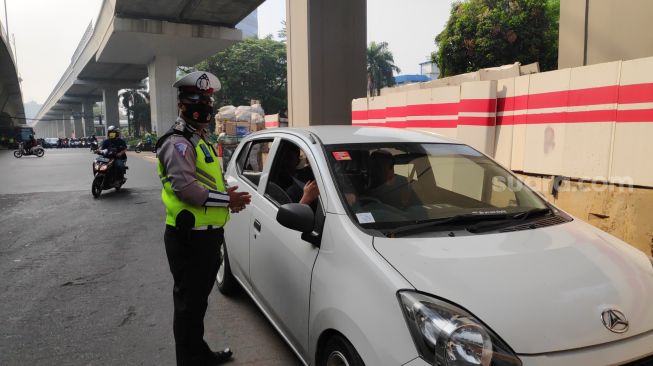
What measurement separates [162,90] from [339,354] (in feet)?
115

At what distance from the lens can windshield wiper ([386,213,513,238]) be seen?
2.43 meters

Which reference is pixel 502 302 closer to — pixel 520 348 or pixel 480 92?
pixel 520 348

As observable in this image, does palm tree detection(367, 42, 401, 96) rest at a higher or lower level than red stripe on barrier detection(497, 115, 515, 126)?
higher

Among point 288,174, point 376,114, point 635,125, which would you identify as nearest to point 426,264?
point 288,174

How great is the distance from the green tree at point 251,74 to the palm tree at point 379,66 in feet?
37.4

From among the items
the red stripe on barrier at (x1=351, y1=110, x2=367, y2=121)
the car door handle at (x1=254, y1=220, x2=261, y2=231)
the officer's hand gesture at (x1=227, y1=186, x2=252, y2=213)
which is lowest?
the car door handle at (x1=254, y1=220, x2=261, y2=231)

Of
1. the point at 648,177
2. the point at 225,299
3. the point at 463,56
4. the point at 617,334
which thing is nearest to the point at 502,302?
the point at 617,334

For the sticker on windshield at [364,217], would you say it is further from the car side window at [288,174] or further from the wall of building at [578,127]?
the wall of building at [578,127]

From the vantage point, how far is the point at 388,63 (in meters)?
56.2

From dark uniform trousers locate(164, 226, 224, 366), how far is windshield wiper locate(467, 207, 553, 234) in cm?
149

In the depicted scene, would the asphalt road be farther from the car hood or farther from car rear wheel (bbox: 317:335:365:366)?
the car hood

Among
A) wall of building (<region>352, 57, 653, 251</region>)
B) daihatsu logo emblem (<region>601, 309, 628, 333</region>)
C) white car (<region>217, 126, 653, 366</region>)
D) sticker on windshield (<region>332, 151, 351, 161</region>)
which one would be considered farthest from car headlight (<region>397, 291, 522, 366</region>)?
wall of building (<region>352, 57, 653, 251</region>)

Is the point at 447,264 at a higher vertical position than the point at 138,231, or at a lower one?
higher

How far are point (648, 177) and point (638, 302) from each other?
2.98 metres
